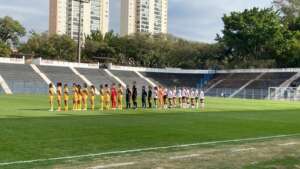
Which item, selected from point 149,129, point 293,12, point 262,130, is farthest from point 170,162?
point 293,12

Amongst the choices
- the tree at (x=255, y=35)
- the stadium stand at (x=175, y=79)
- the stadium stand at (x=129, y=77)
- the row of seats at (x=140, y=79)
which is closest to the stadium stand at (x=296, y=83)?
the row of seats at (x=140, y=79)

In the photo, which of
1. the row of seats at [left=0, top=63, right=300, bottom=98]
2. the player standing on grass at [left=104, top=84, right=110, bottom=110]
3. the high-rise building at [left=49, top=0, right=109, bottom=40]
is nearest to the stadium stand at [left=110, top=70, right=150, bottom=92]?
the row of seats at [left=0, top=63, right=300, bottom=98]

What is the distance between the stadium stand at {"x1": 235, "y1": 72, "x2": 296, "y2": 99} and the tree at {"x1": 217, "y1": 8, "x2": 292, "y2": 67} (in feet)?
26.0

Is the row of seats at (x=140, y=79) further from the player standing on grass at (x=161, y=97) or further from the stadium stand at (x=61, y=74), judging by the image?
the player standing on grass at (x=161, y=97)

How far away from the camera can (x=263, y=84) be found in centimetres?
8250

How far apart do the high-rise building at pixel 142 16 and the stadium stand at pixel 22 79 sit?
6534 centimetres

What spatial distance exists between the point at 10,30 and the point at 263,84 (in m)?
51.2

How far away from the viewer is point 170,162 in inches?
408

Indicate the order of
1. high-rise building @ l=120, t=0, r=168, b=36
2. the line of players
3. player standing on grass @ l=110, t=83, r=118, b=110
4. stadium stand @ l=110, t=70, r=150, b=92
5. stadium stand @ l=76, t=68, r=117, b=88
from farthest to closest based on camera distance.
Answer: high-rise building @ l=120, t=0, r=168, b=36 < stadium stand @ l=110, t=70, r=150, b=92 < stadium stand @ l=76, t=68, r=117, b=88 < player standing on grass @ l=110, t=83, r=118, b=110 < the line of players

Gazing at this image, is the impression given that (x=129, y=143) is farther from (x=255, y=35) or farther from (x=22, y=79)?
(x=255, y=35)

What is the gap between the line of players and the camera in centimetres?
2861

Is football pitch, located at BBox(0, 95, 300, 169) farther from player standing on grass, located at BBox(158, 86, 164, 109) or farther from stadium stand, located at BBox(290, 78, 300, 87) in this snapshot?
stadium stand, located at BBox(290, 78, 300, 87)

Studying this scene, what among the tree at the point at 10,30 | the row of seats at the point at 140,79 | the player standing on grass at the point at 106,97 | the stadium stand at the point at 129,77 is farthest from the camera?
the tree at the point at 10,30

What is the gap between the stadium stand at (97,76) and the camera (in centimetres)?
7944
